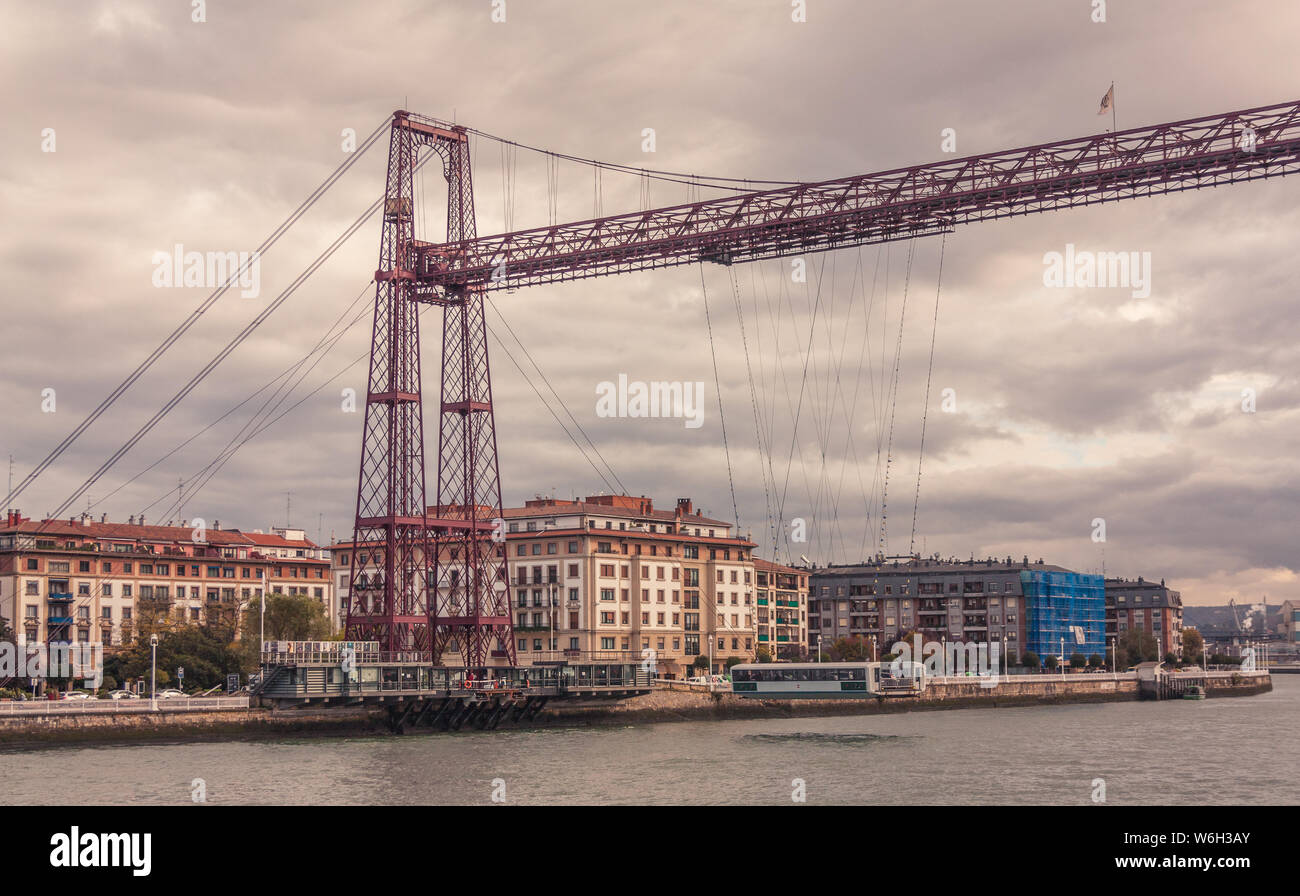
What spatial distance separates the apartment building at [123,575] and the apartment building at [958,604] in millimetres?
55945

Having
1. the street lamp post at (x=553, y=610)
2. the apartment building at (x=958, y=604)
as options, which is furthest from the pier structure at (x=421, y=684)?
the apartment building at (x=958, y=604)

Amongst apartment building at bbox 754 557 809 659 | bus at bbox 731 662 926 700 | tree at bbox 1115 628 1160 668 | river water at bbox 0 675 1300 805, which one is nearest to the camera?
river water at bbox 0 675 1300 805

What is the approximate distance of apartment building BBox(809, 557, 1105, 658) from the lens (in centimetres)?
14675

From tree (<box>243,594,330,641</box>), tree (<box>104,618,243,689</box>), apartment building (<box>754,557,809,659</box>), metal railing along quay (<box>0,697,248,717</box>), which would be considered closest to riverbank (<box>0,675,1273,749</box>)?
metal railing along quay (<box>0,697,248,717</box>)

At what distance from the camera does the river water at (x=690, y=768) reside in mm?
38469

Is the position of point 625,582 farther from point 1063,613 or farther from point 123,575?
point 1063,613

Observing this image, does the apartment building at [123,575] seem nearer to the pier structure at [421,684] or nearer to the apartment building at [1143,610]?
the pier structure at [421,684]

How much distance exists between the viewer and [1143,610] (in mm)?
182750

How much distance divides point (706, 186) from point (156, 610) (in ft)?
192

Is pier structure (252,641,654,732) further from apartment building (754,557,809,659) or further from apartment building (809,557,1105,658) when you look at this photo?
apartment building (809,557,1105,658)

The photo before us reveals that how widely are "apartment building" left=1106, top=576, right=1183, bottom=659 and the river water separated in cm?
11712

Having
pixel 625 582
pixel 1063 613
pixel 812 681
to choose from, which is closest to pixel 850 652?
pixel 625 582
